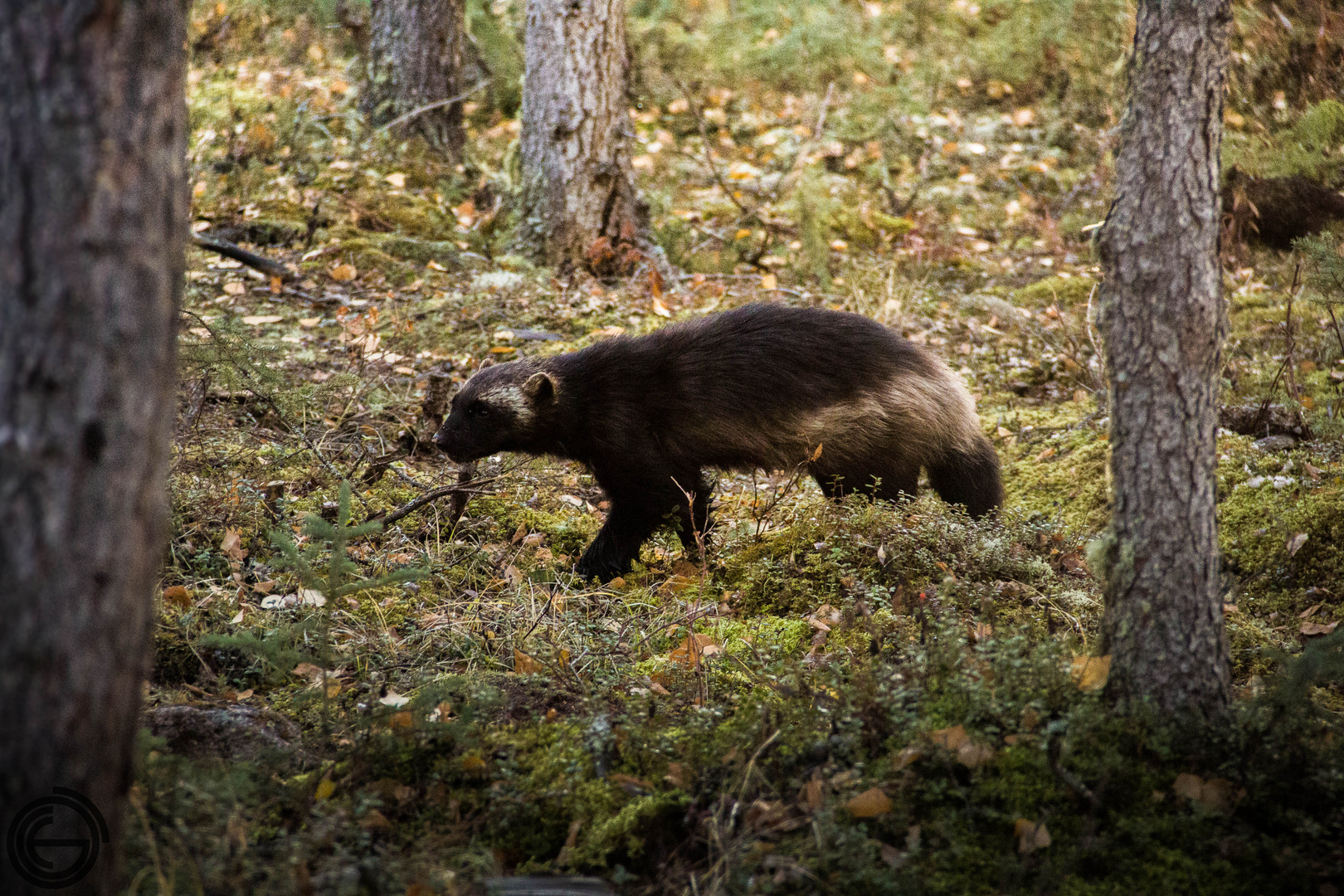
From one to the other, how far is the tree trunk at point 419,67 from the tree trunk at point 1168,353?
9.46 meters

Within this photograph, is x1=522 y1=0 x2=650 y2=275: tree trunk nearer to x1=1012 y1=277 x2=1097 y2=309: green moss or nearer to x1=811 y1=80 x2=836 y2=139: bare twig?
x1=811 y1=80 x2=836 y2=139: bare twig

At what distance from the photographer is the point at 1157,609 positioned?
115 inches

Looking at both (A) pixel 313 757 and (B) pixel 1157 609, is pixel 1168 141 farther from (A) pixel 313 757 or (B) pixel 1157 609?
(A) pixel 313 757

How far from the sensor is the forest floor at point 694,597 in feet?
8.92

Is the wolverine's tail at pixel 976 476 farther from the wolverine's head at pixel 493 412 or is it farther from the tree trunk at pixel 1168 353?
the tree trunk at pixel 1168 353

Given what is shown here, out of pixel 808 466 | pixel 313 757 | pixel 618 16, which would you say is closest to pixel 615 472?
pixel 808 466

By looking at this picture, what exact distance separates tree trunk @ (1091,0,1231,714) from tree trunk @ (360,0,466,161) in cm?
946

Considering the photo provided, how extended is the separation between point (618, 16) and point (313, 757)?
306 inches

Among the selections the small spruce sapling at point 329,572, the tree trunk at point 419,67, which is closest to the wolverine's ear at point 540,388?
the small spruce sapling at point 329,572

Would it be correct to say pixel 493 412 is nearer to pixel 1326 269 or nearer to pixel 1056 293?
pixel 1326 269

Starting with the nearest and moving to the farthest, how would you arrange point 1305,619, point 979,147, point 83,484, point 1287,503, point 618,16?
point 83,484, point 1305,619, point 1287,503, point 618,16, point 979,147

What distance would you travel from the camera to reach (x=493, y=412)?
6004mm

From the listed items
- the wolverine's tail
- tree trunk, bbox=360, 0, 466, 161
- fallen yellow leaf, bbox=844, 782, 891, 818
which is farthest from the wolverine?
tree trunk, bbox=360, 0, 466, 161

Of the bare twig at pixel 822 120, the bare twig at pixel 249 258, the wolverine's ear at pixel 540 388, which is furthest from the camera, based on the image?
the bare twig at pixel 822 120
